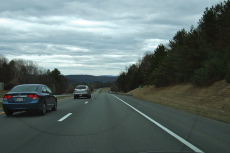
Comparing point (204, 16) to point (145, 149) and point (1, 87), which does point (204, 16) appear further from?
point (145, 149)

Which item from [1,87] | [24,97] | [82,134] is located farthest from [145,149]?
[1,87]

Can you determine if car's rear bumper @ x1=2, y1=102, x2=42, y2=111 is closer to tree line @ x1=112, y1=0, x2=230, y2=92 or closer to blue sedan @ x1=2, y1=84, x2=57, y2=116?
blue sedan @ x1=2, y1=84, x2=57, y2=116

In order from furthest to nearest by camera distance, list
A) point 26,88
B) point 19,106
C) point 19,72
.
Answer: point 19,72, point 26,88, point 19,106

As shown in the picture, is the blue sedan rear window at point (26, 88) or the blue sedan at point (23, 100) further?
the blue sedan rear window at point (26, 88)

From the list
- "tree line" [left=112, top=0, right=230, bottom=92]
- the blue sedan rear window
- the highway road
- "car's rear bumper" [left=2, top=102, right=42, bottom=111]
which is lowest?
the highway road

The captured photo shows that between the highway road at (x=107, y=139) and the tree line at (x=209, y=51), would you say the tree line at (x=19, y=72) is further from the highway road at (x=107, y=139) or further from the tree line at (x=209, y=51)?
the highway road at (x=107, y=139)

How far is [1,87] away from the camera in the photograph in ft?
81.9

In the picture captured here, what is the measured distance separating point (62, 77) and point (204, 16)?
116 meters

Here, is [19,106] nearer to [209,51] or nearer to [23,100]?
[23,100]

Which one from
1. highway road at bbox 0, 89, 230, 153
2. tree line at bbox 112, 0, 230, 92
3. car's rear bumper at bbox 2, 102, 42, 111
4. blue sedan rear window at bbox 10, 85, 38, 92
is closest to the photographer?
highway road at bbox 0, 89, 230, 153

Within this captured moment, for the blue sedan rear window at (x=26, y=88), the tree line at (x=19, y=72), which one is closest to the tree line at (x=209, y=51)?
the blue sedan rear window at (x=26, y=88)

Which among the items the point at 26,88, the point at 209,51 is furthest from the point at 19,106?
the point at 209,51

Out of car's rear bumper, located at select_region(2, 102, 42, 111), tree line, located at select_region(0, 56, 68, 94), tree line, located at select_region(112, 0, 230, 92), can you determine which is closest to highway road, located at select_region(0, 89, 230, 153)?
car's rear bumper, located at select_region(2, 102, 42, 111)

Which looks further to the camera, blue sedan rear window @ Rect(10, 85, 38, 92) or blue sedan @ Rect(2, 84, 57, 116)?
blue sedan rear window @ Rect(10, 85, 38, 92)
